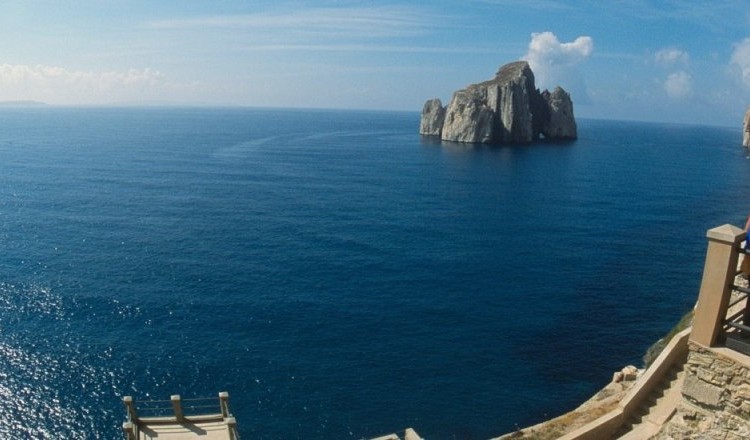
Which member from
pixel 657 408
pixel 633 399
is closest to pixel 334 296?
pixel 633 399

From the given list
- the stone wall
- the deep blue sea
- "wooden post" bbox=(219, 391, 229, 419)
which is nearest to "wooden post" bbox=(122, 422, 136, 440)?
"wooden post" bbox=(219, 391, 229, 419)

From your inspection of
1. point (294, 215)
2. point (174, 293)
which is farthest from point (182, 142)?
point (174, 293)

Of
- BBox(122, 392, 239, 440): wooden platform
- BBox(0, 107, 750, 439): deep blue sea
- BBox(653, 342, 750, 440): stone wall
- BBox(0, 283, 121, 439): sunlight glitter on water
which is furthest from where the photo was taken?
BBox(0, 107, 750, 439): deep blue sea

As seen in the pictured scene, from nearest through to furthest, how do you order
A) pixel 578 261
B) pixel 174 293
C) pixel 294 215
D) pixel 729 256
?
1. pixel 729 256
2. pixel 174 293
3. pixel 578 261
4. pixel 294 215

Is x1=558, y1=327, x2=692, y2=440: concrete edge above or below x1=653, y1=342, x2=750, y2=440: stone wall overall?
below

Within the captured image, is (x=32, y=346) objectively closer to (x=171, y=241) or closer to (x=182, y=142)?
(x=171, y=241)

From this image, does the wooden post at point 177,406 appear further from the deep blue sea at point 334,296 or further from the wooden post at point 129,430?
the deep blue sea at point 334,296

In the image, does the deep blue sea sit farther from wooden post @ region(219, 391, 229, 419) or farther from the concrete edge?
the concrete edge
